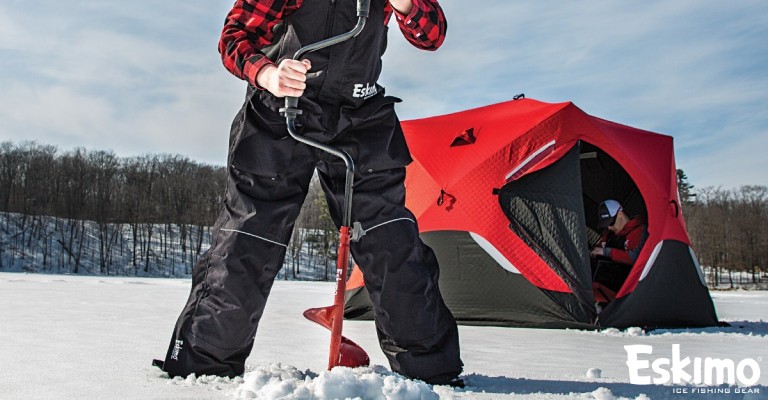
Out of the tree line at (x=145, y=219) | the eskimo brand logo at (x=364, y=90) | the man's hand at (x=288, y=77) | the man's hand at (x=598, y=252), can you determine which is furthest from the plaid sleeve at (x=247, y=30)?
the tree line at (x=145, y=219)

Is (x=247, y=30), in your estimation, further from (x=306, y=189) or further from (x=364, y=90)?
(x=306, y=189)

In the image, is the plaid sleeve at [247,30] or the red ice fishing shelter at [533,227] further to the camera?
the red ice fishing shelter at [533,227]

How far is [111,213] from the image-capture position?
1656 inches

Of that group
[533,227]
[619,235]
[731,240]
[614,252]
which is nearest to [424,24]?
[533,227]

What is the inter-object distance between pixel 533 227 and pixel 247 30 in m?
2.74

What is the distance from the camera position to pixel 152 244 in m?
42.0

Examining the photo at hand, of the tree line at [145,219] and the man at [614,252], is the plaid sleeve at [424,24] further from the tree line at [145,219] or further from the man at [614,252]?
the tree line at [145,219]

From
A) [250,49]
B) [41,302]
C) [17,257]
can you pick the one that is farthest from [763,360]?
[17,257]

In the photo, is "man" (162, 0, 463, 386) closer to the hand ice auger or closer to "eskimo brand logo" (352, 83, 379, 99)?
"eskimo brand logo" (352, 83, 379, 99)

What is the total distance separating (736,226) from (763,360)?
4125cm

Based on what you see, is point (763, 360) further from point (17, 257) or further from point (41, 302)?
point (17, 257)

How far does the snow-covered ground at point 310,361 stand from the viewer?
1505 millimetres

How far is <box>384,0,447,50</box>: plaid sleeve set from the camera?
1.85m

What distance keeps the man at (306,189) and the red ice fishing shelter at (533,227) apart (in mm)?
2194
